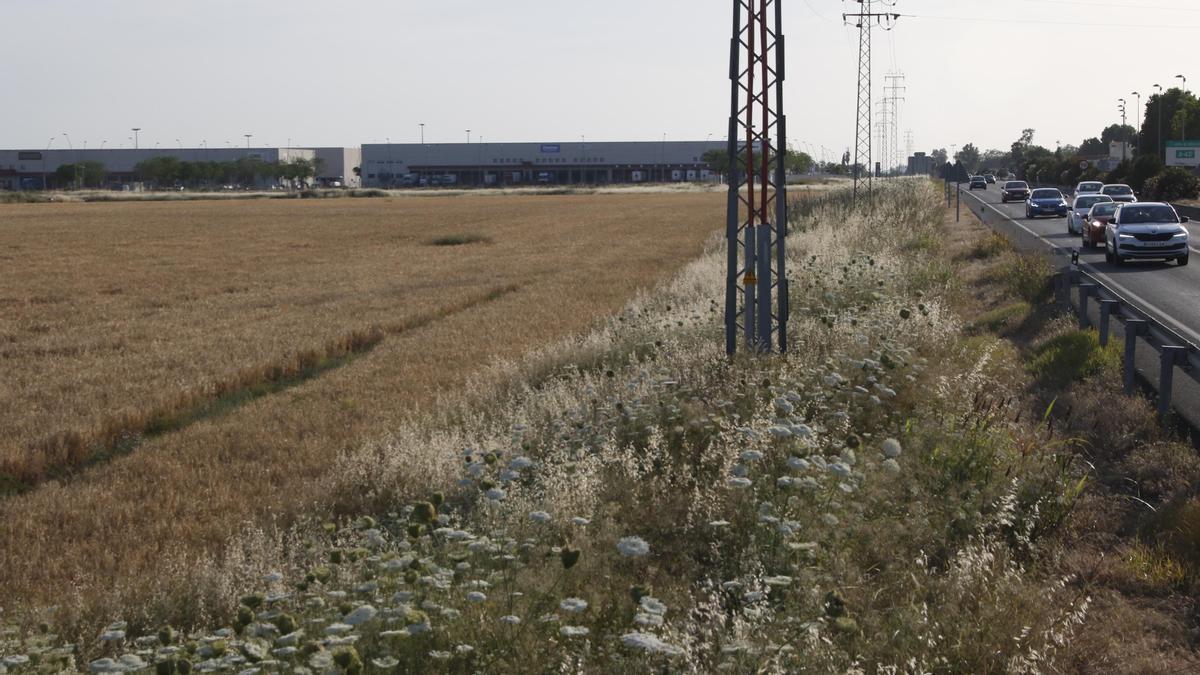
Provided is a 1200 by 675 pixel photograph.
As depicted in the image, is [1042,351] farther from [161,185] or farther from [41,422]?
[161,185]

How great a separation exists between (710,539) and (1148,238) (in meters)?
25.2

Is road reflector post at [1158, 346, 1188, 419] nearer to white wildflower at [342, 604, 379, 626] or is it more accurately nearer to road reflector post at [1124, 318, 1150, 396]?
road reflector post at [1124, 318, 1150, 396]

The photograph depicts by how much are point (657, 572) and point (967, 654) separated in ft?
→ 5.93

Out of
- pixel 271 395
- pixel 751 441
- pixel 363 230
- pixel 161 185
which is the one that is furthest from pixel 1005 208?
pixel 161 185

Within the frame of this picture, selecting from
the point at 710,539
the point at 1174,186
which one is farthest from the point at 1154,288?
the point at 1174,186

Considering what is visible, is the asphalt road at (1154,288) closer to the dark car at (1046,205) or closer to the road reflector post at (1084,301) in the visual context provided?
the road reflector post at (1084,301)

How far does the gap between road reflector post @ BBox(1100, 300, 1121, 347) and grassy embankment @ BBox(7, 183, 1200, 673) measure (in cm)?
167

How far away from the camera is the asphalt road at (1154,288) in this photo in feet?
40.7

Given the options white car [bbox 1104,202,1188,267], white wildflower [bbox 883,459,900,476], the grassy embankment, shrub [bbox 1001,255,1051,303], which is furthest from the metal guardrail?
white car [bbox 1104,202,1188,267]

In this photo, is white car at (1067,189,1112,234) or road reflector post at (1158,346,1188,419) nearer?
road reflector post at (1158,346,1188,419)

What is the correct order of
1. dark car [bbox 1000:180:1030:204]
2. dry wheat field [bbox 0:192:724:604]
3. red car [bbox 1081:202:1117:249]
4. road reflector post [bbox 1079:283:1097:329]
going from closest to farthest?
dry wheat field [bbox 0:192:724:604] → road reflector post [bbox 1079:283:1097:329] → red car [bbox 1081:202:1117:249] → dark car [bbox 1000:180:1030:204]

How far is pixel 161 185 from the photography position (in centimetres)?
17700

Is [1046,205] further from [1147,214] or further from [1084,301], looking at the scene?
[1084,301]

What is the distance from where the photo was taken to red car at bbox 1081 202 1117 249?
114ft
